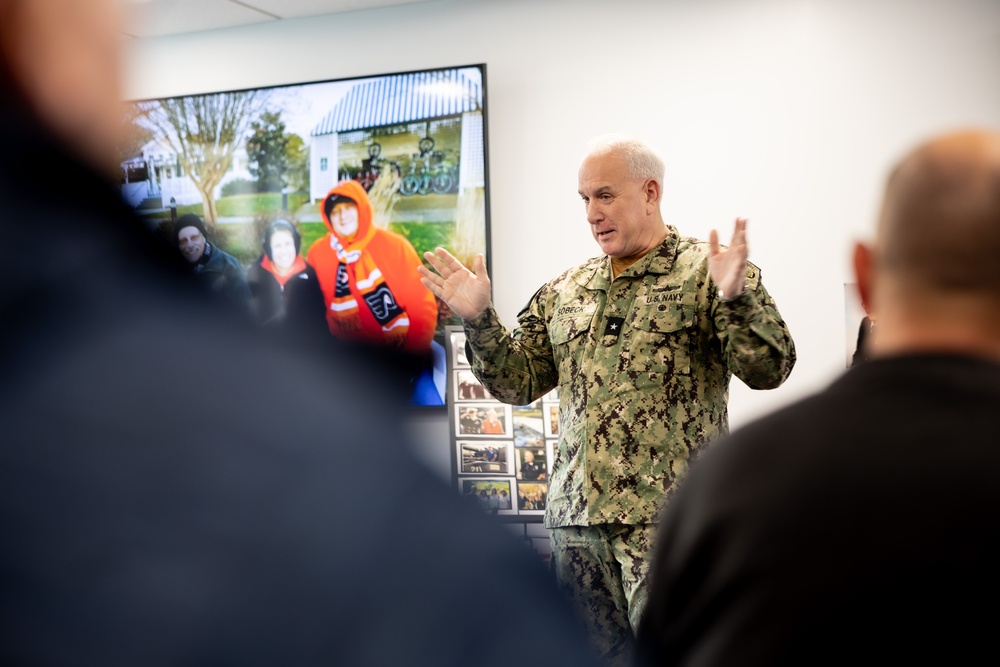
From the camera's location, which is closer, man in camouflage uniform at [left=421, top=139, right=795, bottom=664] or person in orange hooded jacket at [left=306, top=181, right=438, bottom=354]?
man in camouflage uniform at [left=421, top=139, right=795, bottom=664]

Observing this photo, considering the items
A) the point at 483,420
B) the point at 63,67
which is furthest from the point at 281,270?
the point at 63,67

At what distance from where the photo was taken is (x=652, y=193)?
266 centimetres

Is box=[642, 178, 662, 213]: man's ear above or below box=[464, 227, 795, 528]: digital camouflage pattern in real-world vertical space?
above

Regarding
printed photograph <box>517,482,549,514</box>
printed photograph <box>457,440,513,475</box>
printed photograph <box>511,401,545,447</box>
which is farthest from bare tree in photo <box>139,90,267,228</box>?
printed photograph <box>517,482,549,514</box>

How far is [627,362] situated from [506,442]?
1519 millimetres

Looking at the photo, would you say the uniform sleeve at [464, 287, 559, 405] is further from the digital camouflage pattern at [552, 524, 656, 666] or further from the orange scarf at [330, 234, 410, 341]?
the orange scarf at [330, 234, 410, 341]

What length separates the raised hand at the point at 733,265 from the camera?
2.24 m

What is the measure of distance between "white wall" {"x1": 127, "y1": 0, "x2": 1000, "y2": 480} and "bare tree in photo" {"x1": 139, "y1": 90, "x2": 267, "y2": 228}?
0.56 metres

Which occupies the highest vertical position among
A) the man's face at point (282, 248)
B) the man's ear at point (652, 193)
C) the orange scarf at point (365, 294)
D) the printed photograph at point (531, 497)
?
the man's ear at point (652, 193)

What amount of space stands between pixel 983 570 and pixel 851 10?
145 inches

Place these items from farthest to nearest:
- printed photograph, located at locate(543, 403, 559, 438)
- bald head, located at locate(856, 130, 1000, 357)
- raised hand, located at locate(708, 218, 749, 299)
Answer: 1. printed photograph, located at locate(543, 403, 559, 438)
2. raised hand, located at locate(708, 218, 749, 299)
3. bald head, located at locate(856, 130, 1000, 357)

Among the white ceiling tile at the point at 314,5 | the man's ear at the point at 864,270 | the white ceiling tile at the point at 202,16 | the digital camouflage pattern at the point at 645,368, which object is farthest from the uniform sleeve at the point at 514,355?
the white ceiling tile at the point at 202,16

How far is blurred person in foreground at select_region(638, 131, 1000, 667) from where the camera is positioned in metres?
0.74

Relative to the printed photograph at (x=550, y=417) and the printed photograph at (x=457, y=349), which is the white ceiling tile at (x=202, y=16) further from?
the printed photograph at (x=550, y=417)
